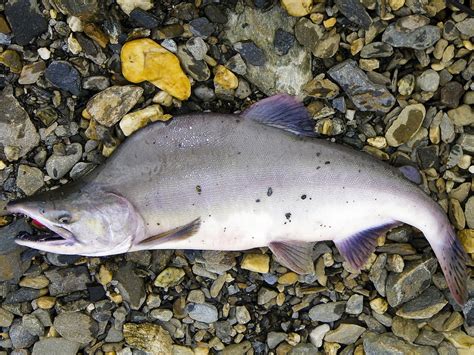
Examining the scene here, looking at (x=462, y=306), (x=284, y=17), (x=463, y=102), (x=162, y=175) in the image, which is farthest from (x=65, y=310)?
(x=463, y=102)

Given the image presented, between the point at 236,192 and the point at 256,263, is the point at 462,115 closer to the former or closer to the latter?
the point at 236,192

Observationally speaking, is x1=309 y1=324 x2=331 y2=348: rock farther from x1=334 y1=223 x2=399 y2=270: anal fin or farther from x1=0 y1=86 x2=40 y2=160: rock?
x1=0 y1=86 x2=40 y2=160: rock

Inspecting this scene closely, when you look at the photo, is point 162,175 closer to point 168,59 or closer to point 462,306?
point 168,59

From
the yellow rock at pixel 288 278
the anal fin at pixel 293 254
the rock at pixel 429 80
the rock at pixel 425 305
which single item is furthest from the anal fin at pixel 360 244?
the rock at pixel 429 80

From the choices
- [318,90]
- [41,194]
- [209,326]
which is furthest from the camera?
[209,326]

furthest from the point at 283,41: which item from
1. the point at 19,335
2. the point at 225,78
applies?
the point at 19,335

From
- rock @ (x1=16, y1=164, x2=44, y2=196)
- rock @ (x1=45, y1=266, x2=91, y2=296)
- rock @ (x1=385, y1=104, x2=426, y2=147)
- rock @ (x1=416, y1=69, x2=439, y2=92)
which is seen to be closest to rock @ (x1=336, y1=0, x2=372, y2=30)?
rock @ (x1=416, y1=69, x2=439, y2=92)

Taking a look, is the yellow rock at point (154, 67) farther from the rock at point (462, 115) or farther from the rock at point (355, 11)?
the rock at point (462, 115)
